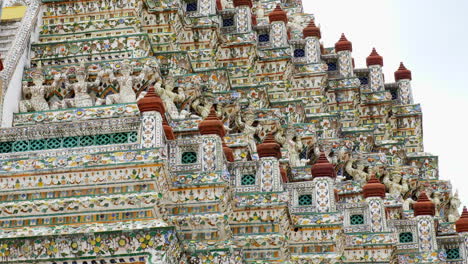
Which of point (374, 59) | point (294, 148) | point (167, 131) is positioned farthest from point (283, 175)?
point (374, 59)

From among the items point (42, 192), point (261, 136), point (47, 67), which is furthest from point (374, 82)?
point (42, 192)

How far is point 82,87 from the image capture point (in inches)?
827

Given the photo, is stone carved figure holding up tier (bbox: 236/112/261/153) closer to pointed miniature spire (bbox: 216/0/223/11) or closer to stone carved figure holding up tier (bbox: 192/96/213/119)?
stone carved figure holding up tier (bbox: 192/96/213/119)

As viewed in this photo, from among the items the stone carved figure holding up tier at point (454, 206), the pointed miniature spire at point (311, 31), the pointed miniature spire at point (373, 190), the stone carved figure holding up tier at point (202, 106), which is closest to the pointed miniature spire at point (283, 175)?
the stone carved figure holding up tier at point (202, 106)

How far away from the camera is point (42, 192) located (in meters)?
18.0

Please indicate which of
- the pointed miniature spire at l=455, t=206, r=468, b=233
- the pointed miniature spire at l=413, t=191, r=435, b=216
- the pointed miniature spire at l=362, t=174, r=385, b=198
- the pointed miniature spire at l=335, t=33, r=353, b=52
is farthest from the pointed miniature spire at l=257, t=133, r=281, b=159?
the pointed miniature spire at l=335, t=33, r=353, b=52

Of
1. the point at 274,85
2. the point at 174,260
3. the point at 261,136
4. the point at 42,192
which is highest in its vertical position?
the point at 274,85

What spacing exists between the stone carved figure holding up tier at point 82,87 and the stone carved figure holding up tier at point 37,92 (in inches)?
14.5

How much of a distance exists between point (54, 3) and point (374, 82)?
1890 cm

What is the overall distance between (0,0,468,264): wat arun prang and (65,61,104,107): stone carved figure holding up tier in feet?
0.13

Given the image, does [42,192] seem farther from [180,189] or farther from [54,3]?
[54,3]

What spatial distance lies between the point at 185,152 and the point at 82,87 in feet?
8.33

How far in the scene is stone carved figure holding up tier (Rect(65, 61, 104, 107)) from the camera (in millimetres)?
20750

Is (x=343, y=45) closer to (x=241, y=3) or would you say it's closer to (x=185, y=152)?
(x=241, y=3)
